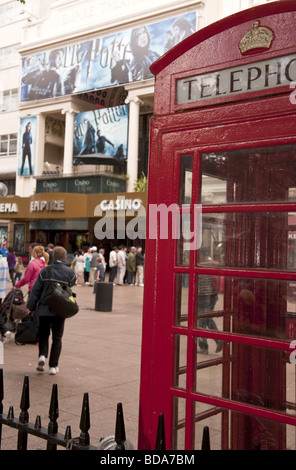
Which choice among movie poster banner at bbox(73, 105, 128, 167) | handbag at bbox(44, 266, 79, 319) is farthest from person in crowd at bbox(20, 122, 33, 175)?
handbag at bbox(44, 266, 79, 319)

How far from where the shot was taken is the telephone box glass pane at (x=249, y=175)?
6.90 feet

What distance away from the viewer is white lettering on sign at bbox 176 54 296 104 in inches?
80.3

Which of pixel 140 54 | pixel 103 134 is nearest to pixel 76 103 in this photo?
pixel 103 134

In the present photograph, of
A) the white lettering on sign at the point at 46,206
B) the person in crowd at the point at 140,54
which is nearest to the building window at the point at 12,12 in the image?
the person in crowd at the point at 140,54

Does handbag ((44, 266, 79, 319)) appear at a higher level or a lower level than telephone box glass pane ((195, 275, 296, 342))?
lower

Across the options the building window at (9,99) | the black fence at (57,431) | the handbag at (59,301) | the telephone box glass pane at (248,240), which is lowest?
the black fence at (57,431)

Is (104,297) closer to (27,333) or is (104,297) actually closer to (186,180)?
(27,333)

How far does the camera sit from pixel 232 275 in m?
2.15

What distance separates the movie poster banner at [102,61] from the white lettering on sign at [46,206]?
27.0ft

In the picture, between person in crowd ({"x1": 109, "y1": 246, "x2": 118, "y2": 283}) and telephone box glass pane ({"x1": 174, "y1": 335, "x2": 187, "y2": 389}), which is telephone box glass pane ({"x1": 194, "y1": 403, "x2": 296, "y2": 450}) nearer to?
telephone box glass pane ({"x1": 174, "y1": 335, "x2": 187, "y2": 389})

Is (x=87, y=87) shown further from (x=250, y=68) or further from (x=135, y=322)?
(x=250, y=68)

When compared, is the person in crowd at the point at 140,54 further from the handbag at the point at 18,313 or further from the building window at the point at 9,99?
the handbag at the point at 18,313

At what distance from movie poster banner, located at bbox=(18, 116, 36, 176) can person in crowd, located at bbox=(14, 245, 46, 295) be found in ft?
90.6

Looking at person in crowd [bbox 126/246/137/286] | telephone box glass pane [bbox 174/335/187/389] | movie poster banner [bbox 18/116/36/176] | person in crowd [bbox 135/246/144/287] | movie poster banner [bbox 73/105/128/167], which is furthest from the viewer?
movie poster banner [bbox 18/116/36/176]
